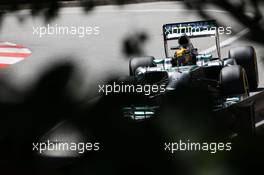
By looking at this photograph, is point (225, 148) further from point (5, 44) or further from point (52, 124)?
point (5, 44)

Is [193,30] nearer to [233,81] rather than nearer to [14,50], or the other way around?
[233,81]

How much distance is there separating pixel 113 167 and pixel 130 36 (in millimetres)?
1912

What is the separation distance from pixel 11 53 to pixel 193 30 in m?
1.76

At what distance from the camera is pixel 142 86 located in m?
4.18

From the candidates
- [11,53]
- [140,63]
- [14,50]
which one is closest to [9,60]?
[11,53]

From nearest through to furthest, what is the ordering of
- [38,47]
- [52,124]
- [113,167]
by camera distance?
1. [113,167]
2. [52,124]
3. [38,47]

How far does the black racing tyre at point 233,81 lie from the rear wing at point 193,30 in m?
0.37

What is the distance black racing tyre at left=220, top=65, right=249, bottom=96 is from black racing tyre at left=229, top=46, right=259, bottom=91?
1.09ft

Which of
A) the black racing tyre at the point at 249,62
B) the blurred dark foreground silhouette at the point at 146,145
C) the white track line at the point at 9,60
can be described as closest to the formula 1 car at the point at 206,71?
the black racing tyre at the point at 249,62

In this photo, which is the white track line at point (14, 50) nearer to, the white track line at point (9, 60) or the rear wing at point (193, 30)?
the white track line at point (9, 60)

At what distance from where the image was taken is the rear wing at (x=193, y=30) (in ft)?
15.1

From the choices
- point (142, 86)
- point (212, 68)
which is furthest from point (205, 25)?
point (142, 86)

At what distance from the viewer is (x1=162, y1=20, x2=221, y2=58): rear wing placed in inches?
181

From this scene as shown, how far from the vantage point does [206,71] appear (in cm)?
454
